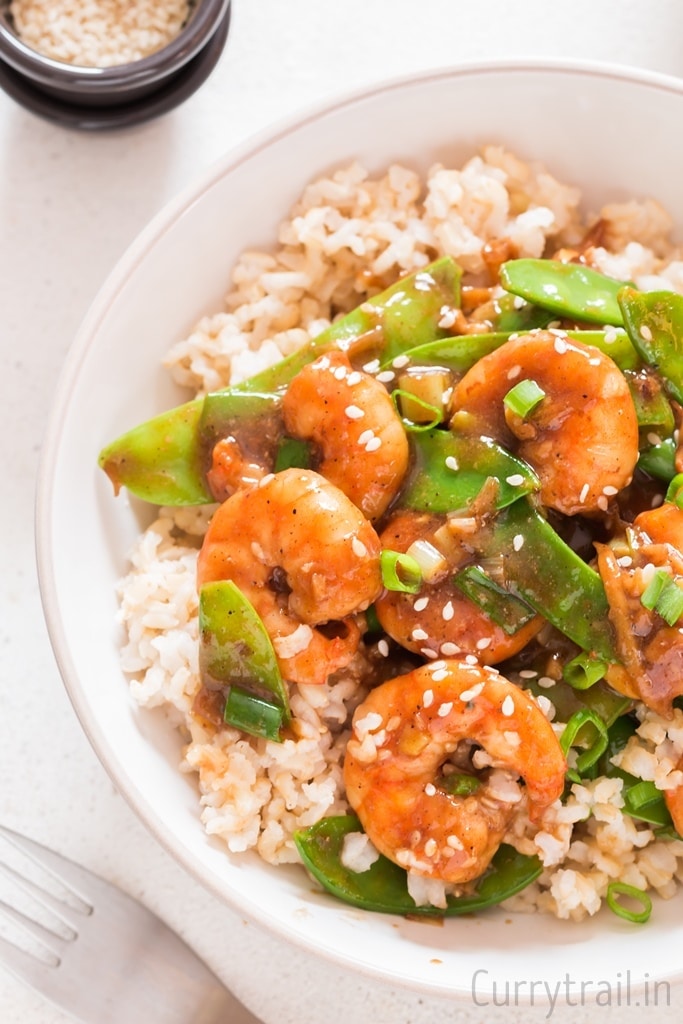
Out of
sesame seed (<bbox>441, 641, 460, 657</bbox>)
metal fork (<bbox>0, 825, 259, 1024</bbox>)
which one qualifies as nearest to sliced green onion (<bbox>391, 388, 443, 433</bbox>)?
sesame seed (<bbox>441, 641, 460, 657</bbox>)

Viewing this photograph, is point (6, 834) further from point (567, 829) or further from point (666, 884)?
point (666, 884)

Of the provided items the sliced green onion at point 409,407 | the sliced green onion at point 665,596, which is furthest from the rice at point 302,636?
the sliced green onion at point 409,407

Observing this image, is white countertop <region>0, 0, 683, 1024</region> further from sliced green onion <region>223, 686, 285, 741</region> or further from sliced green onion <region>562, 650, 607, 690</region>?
sliced green onion <region>562, 650, 607, 690</region>

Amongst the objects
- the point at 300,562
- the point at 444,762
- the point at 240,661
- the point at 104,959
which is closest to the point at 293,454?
the point at 300,562

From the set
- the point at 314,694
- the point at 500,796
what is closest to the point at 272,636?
the point at 314,694

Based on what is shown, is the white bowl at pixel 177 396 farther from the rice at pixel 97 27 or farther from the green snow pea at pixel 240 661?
the rice at pixel 97 27

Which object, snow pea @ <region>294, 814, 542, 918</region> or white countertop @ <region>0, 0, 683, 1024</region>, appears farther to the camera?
white countertop @ <region>0, 0, 683, 1024</region>
